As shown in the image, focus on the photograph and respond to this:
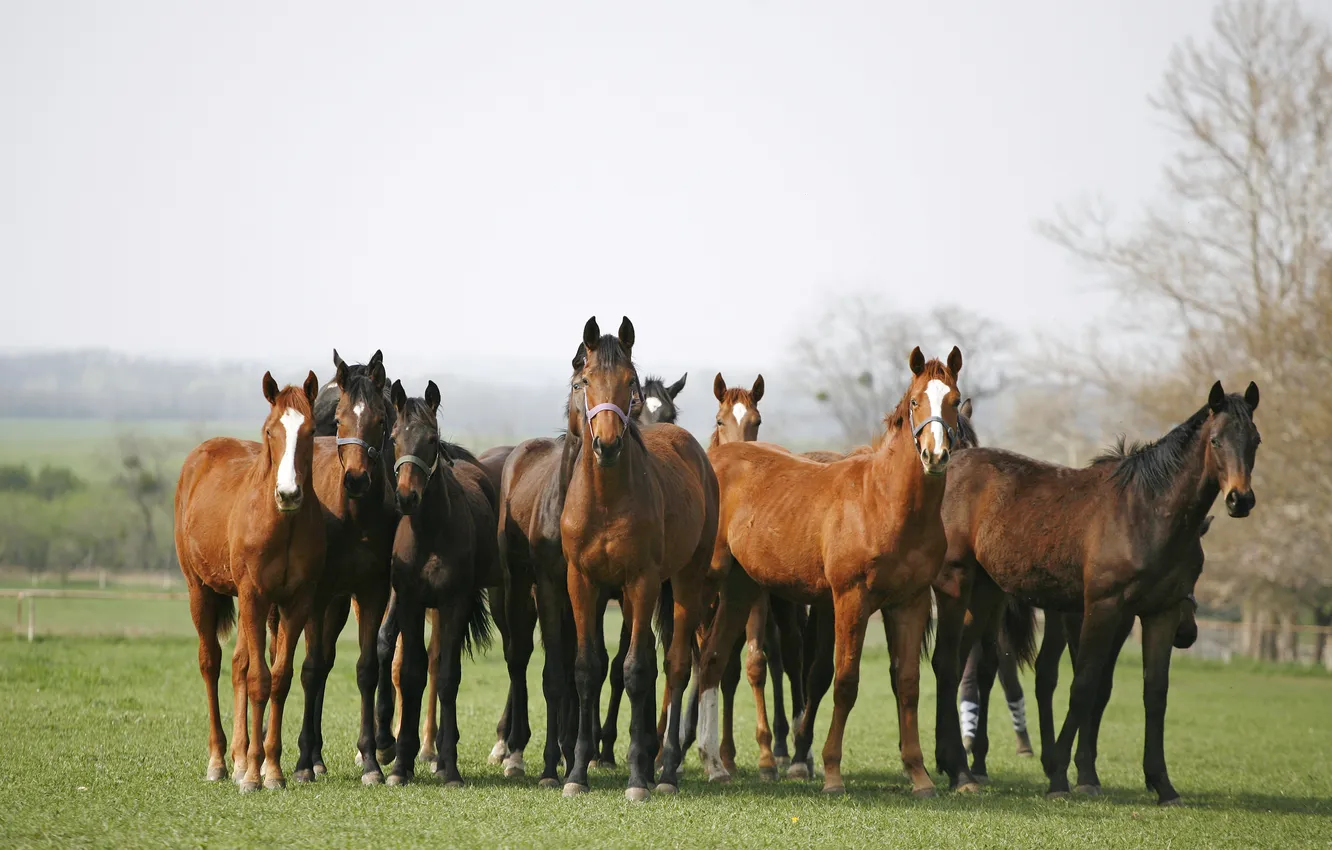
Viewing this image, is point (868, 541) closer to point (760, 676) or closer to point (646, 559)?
point (646, 559)

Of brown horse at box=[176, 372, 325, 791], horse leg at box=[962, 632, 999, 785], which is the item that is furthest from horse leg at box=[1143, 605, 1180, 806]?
brown horse at box=[176, 372, 325, 791]

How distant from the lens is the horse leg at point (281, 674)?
8.35m

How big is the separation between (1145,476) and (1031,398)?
1709 inches

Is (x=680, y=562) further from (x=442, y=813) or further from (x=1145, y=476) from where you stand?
(x=1145, y=476)

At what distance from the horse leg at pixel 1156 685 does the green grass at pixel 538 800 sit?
31 centimetres

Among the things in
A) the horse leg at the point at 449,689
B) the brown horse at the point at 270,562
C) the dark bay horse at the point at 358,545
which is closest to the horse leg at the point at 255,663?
the brown horse at the point at 270,562

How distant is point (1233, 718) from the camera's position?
1767 centimetres

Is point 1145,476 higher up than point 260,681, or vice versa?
point 1145,476

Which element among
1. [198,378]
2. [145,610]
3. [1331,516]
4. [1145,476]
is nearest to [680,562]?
A: [1145,476]

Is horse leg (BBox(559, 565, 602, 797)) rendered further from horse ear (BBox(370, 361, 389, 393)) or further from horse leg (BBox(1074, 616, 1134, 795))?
horse leg (BBox(1074, 616, 1134, 795))

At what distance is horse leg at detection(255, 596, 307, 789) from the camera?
8.35 m

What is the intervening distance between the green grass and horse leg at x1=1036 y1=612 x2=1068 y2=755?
50cm

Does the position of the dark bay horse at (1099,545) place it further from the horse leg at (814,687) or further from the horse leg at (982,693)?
the horse leg at (814,687)

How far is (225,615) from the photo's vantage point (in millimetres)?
9883
